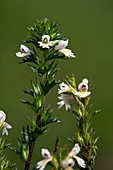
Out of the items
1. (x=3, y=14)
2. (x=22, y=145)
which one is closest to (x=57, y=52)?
(x=22, y=145)

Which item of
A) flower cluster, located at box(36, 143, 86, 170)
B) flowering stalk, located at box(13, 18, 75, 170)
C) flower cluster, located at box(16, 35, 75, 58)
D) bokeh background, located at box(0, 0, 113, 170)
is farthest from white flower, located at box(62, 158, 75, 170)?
bokeh background, located at box(0, 0, 113, 170)

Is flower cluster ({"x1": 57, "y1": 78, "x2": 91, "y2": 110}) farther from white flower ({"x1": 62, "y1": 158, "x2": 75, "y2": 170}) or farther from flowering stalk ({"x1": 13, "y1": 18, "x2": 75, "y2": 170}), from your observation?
white flower ({"x1": 62, "y1": 158, "x2": 75, "y2": 170})

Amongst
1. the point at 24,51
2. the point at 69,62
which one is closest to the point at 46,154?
the point at 24,51

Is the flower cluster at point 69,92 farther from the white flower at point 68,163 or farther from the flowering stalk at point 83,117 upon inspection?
the white flower at point 68,163

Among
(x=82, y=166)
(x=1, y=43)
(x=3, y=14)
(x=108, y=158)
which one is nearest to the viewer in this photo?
(x=82, y=166)

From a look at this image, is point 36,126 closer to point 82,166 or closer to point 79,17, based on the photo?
point 82,166

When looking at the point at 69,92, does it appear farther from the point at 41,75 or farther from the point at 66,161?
the point at 66,161

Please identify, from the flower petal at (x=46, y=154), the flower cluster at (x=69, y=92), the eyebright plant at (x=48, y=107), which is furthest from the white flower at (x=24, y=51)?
the flower petal at (x=46, y=154)
